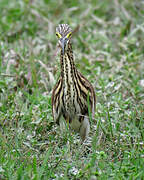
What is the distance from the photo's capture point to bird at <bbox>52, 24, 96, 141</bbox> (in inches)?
169

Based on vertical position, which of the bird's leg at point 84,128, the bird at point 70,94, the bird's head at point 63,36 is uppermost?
the bird's head at point 63,36

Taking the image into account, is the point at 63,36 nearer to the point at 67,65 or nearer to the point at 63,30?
the point at 63,30

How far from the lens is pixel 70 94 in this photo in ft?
14.6

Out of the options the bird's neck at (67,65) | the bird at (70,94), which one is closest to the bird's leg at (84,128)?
the bird at (70,94)

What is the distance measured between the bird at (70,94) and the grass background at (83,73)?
16 centimetres

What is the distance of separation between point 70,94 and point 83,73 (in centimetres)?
170

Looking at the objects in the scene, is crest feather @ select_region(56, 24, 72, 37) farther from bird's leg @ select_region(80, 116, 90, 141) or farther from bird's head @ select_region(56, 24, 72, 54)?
bird's leg @ select_region(80, 116, 90, 141)

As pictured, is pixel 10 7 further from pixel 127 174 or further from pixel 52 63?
pixel 127 174

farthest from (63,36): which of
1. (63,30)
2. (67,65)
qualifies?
(67,65)

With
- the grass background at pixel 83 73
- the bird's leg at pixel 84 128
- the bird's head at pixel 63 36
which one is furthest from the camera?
the bird's leg at pixel 84 128

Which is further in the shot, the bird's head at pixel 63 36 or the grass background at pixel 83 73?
the bird's head at pixel 63 36

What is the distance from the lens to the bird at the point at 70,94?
429cm

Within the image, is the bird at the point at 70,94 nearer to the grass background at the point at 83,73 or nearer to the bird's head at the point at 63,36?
the bird's head at the point at 63,36

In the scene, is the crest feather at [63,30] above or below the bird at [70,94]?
above
